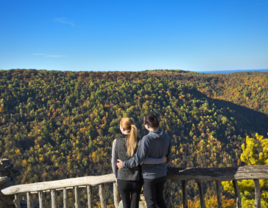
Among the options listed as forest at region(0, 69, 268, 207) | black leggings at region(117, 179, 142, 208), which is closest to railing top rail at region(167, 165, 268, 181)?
black leggings at region(117, 179, 142, 208)

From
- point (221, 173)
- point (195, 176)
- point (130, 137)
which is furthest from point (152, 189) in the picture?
point (221, 173)

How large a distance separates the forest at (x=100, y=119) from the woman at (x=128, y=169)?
27.3 metres

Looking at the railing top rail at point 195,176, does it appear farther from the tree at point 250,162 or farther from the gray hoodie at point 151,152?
the tree at point 250,162

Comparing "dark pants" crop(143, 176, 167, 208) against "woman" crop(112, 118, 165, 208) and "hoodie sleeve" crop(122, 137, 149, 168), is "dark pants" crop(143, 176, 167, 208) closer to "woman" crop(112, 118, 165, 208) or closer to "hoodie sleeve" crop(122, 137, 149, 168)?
"woman" crop(112, 118, 165, 208)

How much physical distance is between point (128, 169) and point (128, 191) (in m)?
0.29

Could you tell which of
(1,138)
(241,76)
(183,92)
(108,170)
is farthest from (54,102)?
(241,76)

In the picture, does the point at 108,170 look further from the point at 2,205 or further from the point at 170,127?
the point at 2,205

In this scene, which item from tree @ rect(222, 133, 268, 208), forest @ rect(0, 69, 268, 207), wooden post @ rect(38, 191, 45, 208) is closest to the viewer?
wooden post @ rect(38, 191, 45, 208)

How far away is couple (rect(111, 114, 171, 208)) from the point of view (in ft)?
7.54

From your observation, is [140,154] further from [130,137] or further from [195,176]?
[195,176]

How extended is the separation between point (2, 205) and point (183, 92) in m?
66.8

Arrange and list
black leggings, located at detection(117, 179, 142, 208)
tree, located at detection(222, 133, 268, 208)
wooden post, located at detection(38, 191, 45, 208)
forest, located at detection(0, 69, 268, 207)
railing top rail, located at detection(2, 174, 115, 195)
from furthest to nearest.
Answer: forest, located at detection(0, 69, 268, 207) → tree, located at detection(222, 133, 268, 208) → wooden post, located at detection(38, 191, 45, 208) → railing top rail, located at detection(2, 174, 115, 195) → black leggings, located at detection(117, 179, 142, 208)

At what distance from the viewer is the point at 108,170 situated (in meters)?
36.8

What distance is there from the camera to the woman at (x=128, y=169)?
2348 millimetres
